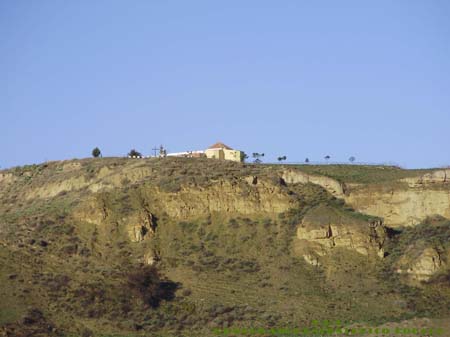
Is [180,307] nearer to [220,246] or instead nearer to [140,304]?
[140,304]

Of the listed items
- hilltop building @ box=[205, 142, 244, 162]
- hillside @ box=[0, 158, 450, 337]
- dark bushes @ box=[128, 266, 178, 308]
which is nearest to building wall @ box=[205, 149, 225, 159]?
hilltop building @ box=[205, 142, 244, 162]

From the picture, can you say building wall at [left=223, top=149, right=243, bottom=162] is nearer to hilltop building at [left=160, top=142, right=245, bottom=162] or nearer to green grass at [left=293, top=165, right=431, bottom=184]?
hilltop building at [left=160, top=142, right=245, bottom=162]

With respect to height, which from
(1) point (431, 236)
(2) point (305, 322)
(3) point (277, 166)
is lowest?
(2) point (305, 322)

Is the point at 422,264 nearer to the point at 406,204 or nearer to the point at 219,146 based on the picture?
the point at 406,204

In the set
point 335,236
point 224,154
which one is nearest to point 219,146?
point 224,154

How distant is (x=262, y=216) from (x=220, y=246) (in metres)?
3.96

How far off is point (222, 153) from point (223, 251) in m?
19.7

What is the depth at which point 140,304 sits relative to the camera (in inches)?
2276

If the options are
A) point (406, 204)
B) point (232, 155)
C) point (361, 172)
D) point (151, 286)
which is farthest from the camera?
point (232, 155)

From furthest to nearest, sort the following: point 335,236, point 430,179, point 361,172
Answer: point 361,172 < point 430,179 < point 335,236

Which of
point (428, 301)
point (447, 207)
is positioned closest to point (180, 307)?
point (428, 301)

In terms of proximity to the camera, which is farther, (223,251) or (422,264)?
(223,251)

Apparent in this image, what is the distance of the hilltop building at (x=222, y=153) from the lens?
3206 inches

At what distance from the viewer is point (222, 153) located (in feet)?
268
